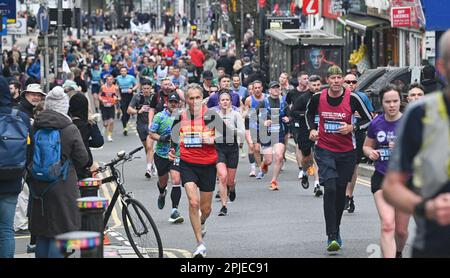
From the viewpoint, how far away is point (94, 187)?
37.3 feet

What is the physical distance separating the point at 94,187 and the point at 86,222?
1.39 m

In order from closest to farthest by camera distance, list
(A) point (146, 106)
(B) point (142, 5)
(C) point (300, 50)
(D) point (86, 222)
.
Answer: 1. (D) point (86, 222)
2. (A) point (146, 106)
3. (C) point (300, 50)
4. (B) point (142, 5)

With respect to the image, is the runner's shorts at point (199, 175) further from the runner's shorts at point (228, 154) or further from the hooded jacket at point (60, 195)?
the runner's shorts at point (228, 154)

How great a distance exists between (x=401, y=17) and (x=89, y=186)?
72.4 ft

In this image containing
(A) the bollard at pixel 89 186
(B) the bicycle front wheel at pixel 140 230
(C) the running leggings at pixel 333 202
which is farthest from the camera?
(C) the running leggings at pixel 333 202

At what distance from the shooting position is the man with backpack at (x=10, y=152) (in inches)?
396

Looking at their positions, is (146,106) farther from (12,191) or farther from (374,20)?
(374,20)

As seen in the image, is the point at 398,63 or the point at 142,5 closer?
the point at 398,63

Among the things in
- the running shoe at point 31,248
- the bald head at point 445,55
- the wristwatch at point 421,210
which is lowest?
the running shoe at point 31,248

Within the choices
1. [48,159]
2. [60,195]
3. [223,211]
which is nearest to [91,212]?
[60,195]

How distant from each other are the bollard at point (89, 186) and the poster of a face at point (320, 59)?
23662 millimetres

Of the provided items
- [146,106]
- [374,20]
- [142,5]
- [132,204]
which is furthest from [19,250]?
[142,5]

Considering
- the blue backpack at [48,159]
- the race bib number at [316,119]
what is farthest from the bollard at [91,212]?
the race bib number at [316,119]

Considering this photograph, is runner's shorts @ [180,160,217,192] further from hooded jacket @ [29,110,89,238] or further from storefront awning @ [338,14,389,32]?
storefront awning @ [338,14,389,32]
